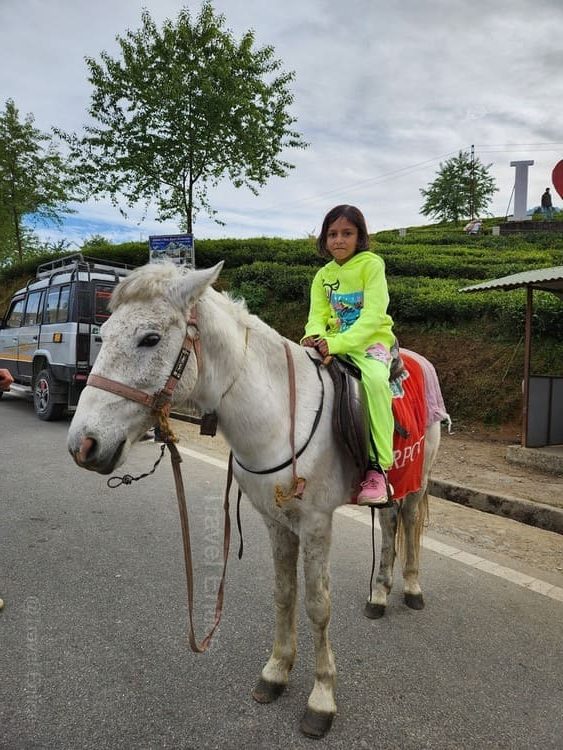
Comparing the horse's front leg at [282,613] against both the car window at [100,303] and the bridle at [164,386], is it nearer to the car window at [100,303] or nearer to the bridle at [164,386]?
the bridle at [164,386]

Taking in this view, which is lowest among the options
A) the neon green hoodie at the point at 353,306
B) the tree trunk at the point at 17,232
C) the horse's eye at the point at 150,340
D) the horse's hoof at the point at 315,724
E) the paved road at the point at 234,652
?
the paved road at the point at 234,652

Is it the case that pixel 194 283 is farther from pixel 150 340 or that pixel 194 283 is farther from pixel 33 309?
pixel 33 309

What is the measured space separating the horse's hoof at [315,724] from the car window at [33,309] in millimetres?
9485

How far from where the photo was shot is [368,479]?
2.37 m

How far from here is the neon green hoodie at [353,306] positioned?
8.00 feet

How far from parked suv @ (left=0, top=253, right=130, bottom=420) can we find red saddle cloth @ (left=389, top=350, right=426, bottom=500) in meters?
6.12

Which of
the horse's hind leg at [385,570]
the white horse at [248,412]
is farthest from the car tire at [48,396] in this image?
the white horse at [248,412]

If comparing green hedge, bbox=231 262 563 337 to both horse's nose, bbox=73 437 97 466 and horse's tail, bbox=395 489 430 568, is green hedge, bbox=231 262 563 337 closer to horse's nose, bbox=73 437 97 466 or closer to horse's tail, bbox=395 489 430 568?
horse's tail, bbox=395 489 430 568

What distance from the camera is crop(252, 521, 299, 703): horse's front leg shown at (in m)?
2.35

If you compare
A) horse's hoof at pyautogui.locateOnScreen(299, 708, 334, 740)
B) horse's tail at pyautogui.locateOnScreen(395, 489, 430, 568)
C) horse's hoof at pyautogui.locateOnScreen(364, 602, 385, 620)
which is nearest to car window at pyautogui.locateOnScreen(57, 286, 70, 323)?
horse's tail at pyautogui.locateOnScreen(395, 489, 430, 568)

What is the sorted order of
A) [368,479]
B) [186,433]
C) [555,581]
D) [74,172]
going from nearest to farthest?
1. [368,479]
2. [555,581]
3. [186,433]
4. [74,172]

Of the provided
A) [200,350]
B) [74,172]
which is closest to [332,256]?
[200,350]

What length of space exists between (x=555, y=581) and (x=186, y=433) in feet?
20.4

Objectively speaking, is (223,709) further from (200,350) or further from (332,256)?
(332,256)
